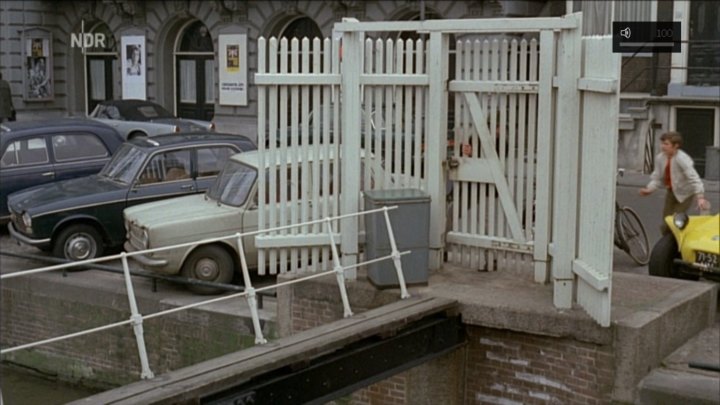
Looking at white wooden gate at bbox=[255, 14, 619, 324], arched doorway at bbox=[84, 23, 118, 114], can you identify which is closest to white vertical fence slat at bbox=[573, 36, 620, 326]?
white wooden gate at bbox=[255, 14, 619, 324]

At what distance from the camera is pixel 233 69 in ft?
112

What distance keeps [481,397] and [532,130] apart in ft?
7.73

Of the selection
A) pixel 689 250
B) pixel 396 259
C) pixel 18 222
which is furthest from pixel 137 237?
pixel 689 250

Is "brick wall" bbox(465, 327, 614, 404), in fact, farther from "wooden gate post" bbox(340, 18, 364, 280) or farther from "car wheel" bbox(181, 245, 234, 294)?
"car wheel" bbox(181, 245, 234, 294)

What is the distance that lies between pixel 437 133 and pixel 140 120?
17.5 metres

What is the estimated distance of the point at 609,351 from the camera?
8898 millimetres

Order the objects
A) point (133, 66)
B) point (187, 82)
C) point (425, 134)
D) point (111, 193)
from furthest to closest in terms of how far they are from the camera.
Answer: point (133, 66), point (187, 82), point (111, 193), point (425, 134)

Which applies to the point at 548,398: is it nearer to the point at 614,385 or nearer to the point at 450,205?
the point at 614,385

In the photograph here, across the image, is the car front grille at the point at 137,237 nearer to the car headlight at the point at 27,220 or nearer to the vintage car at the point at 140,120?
the car headlight at the point at 27,220

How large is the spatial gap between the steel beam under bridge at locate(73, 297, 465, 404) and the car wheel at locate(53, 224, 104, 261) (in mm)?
6443

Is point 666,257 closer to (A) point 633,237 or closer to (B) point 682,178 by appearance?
(B) point 682,178

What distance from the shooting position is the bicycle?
1391 cm

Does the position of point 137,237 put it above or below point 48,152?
below

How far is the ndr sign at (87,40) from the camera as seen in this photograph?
39188 mm
